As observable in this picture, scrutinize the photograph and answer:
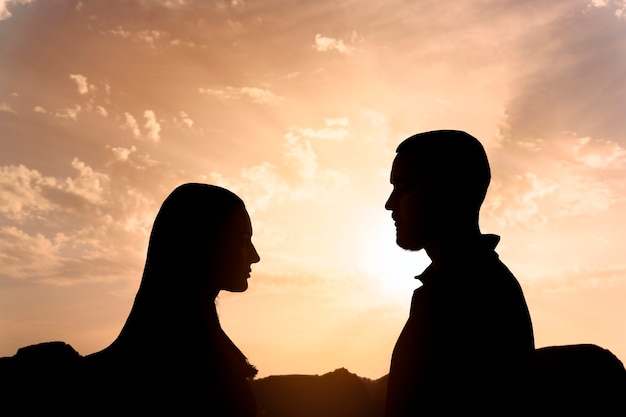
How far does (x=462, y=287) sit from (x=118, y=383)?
318cm

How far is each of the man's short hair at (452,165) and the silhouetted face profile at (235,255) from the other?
2083 mm

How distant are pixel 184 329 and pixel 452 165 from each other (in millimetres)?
2975

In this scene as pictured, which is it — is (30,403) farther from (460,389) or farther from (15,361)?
(460,389)

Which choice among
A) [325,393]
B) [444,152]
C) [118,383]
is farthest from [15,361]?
[325,393]

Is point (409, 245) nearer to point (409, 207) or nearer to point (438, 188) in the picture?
point (409, 207)

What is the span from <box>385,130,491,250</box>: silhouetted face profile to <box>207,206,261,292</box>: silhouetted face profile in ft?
6.24

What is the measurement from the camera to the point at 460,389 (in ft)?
14.1

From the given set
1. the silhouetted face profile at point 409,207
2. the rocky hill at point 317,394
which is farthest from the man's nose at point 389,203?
the rocky hill at point 317,394

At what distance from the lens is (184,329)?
5.94 meters

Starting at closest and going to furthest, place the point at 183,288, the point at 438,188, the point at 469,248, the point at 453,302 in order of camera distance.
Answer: the point at 453,302 < the point at 469,248 < the point at 438,188 < the point at 183,288

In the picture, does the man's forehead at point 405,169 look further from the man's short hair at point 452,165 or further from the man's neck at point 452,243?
the man's neck at point 452,243

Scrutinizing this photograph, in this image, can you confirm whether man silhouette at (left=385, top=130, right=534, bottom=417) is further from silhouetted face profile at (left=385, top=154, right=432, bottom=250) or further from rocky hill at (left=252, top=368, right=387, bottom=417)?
rocky hill at (left=252, top=368, right=387, bottom=417)

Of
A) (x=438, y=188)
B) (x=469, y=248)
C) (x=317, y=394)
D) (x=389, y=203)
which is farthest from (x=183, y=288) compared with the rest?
(x=317, y=394)

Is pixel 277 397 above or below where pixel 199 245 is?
below
